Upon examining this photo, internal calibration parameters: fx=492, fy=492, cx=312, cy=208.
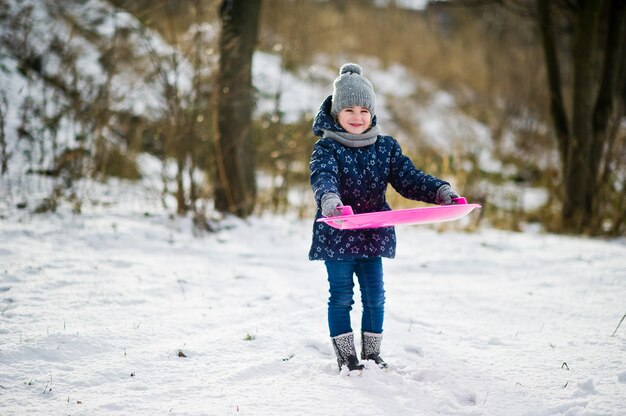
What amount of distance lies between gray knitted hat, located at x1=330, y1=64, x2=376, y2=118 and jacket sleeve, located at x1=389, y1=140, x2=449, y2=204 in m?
0.28

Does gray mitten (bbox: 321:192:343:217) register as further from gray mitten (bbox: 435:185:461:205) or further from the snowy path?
the snowy path

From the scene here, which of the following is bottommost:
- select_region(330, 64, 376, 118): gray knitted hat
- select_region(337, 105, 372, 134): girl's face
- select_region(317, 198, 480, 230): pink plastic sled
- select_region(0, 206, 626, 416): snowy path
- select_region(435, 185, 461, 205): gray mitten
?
select_region(0, 206, 626, 416): snowy path

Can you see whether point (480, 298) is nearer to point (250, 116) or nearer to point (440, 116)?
point (250, 116)

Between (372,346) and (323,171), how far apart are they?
0.88 metres

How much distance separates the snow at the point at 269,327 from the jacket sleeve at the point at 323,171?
86 centimetres

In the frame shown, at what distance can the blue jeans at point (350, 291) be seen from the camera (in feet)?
7.55

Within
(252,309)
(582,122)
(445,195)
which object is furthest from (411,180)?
(582,122)

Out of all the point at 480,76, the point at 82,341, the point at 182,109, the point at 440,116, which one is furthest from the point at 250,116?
the point at 480,76

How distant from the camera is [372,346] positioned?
2.38 meters

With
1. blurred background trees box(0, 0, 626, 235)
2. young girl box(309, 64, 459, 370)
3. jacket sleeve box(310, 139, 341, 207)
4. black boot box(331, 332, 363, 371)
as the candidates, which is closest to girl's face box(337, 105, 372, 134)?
young girl box(309, 64, 459, 370)

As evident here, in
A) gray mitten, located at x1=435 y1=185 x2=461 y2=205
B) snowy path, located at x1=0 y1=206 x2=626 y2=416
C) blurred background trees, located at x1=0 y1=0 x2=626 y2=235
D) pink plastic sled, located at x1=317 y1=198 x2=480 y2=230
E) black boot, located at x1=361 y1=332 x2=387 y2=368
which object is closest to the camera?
pink plastic sled, located at x1=317 y1=198 x2=480 y2=230

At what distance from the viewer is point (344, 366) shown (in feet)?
7.52

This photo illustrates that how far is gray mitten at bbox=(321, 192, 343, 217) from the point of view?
1971mm

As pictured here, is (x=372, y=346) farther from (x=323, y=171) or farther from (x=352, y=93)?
(x=352, y=93)
